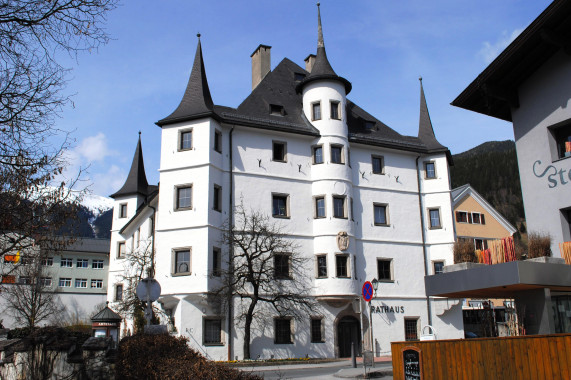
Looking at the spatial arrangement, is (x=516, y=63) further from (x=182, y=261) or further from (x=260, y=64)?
(x=260, y=64)

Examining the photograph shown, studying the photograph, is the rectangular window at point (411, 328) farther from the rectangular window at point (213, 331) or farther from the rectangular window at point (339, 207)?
the rectangular window at point (213, 331)

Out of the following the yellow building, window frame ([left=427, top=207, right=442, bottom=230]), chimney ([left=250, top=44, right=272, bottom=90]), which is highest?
chimney ([left=250, top=44, right=272, bottom=90])

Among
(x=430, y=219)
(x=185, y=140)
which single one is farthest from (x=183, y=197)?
(x=430, y=219)

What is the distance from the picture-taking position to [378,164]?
122 ft

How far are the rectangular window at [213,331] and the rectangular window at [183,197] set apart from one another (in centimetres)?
599

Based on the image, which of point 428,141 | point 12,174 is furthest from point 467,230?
point 12,174

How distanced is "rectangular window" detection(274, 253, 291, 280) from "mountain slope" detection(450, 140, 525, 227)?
333ft

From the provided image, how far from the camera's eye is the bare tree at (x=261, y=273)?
29.1 meters

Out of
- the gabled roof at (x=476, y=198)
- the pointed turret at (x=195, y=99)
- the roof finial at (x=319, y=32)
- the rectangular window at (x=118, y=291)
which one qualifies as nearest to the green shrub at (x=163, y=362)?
the pointed turret at (x=195, y=99)

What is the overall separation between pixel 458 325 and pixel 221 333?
15.4 meters

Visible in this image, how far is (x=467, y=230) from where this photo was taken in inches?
1841

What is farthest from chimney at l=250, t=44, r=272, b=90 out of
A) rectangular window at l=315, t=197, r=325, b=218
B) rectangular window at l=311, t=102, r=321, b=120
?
rectangular window at l=315, t=197, r=325, b=218

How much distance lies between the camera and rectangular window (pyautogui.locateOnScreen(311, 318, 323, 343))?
3181 cm

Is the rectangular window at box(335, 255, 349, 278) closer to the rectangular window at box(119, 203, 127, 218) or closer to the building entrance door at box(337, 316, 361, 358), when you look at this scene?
the building entrance door at box(337, 316, 361, 358)
